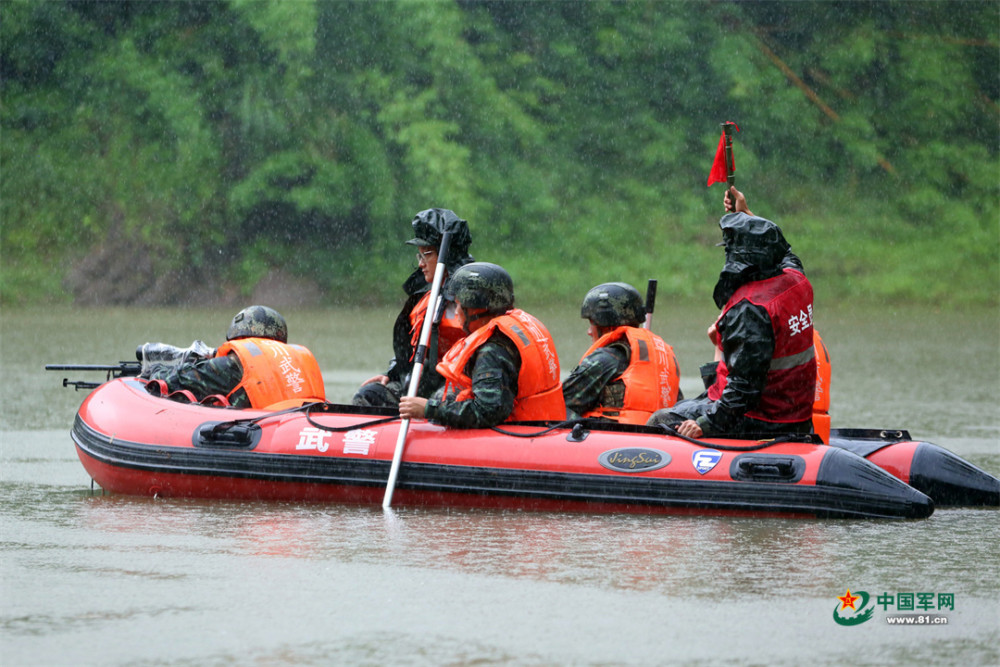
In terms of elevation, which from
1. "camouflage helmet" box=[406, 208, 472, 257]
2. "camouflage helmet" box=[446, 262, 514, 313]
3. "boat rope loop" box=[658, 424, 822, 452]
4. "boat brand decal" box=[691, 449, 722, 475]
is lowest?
"boat brand decal" box=[691, 449, 722, 475]

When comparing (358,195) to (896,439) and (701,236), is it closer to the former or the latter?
(701,236)

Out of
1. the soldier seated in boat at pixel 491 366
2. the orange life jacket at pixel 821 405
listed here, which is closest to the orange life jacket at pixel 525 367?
the soldier seated in boat at pixel 491 366

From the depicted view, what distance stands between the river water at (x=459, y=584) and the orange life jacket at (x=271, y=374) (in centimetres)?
68

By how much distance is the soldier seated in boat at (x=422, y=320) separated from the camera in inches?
312

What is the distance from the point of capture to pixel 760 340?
6.53 meters

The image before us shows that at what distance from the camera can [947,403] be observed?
12.5m

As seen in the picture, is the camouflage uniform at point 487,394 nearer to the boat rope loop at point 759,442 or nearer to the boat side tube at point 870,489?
the boat rope loop at point 759,442

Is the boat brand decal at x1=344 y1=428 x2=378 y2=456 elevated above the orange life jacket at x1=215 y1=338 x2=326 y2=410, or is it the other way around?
the orange life jacket at x1=215 y1=338 x2=326 y2=410

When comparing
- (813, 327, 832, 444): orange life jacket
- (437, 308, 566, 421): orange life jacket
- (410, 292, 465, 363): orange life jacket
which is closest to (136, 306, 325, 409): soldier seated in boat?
(410, 292, 465, 363): orange life jacket

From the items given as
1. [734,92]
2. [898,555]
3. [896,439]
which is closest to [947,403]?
[896,439]

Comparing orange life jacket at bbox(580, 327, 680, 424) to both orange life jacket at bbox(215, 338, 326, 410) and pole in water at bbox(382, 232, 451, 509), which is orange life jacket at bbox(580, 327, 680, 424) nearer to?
pole in water at bbox(382, 232, 451, 509)

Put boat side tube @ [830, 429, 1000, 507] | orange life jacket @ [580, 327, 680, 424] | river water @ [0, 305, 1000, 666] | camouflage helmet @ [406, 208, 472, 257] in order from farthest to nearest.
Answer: camouflage helmet @ [406, 208, 472, 257], orange life jacket @ [580, 327, 680, 424], boat side tube @ [830, 429, 1000, 507], river water @ [0, 305, 1000, 666]

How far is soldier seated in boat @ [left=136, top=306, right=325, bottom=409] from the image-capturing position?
771 centimetres

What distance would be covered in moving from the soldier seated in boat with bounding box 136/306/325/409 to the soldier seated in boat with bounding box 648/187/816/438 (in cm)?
213
